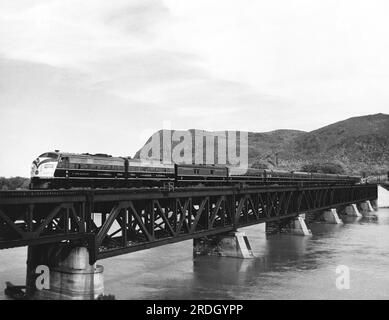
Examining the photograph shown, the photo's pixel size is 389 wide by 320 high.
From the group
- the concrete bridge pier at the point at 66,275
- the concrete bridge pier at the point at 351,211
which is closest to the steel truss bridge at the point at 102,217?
the concrete bridge pier at the point at 66,275

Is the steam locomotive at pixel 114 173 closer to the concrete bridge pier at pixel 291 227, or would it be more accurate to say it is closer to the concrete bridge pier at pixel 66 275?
the concrete bridge pier at pixel 66 275

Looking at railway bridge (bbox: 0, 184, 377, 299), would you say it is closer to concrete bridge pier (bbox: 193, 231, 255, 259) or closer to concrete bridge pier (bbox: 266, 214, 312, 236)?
concrete bridge pier (bbox: 193, 231, 255, 259)

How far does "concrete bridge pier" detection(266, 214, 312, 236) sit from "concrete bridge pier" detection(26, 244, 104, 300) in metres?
44.9

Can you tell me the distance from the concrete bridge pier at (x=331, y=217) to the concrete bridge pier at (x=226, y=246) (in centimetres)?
4324

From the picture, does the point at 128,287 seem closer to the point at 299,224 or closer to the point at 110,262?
the point at 110,262

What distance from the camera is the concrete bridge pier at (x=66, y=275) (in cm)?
2764

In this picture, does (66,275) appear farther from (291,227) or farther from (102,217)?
(291,227)

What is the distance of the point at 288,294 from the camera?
3441 centimetres

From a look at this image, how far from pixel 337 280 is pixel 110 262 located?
21.1m

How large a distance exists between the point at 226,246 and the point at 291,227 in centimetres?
2392

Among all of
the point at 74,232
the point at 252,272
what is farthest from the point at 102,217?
the point at 252,272

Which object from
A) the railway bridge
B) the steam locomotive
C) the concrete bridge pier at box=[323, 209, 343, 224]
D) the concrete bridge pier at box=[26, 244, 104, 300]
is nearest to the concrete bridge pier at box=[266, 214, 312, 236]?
the steam locomotive
